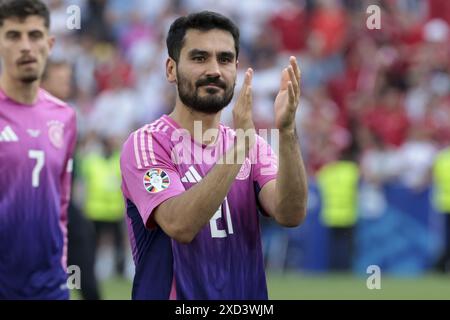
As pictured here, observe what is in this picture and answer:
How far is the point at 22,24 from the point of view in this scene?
24.5ft

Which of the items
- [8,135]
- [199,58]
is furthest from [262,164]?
[8,135]

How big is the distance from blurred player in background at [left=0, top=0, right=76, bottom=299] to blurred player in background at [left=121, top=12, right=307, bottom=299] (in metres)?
1.41

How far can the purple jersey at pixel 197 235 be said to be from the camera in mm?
5477

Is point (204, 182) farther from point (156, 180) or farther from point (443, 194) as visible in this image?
point (443, 194)

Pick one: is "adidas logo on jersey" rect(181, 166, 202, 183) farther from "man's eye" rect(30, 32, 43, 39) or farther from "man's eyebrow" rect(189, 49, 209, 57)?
"man's eye" rect(30, 32, 43, 39)

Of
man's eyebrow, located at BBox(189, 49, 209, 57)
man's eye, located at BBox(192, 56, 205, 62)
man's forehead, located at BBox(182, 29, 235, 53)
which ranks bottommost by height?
man's eye, located at BBox(192, 56, 205, 62)

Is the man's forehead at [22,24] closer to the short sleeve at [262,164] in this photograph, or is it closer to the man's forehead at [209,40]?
the man's forehead at [209,40]

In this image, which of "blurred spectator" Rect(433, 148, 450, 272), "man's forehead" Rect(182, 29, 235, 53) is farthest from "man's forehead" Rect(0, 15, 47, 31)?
"blurred spectator" Rect(433, 148, 450, 272)

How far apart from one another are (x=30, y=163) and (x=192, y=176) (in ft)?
5.74

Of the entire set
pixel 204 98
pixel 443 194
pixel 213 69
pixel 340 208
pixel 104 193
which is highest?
pixel 213 69

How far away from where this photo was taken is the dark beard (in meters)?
5.45
